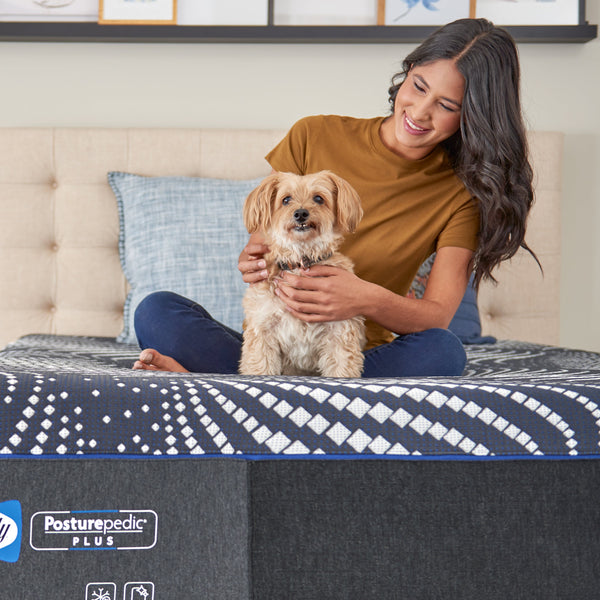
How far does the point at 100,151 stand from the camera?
228 cm

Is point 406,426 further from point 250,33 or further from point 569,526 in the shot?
point 250,33

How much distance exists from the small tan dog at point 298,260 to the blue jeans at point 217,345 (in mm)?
69

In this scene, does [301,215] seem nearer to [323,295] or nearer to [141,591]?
[323,295]

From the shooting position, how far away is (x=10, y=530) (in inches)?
33.1

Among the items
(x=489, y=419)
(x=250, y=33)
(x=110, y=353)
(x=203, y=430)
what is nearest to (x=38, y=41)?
(x=250, y=33)

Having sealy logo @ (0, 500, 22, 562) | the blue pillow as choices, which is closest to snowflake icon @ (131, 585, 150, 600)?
sealy logo @ (0, 500, 22, 562)

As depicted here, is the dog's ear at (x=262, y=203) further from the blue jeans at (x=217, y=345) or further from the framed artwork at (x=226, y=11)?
the framed artwork at (x=226, y=11)

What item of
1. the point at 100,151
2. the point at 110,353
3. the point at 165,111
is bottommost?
the point at 110,353

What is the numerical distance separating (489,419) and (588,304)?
182 centimetres

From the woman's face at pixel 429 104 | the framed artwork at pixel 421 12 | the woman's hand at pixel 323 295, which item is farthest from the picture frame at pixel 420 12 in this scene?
the woman's hand at pixel 323 295

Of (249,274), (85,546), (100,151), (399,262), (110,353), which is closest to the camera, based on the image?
(85,546)

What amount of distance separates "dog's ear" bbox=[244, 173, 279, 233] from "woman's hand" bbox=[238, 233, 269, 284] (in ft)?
0.19

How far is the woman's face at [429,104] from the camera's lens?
4.60 ft

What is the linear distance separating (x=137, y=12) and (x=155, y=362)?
157 cm
